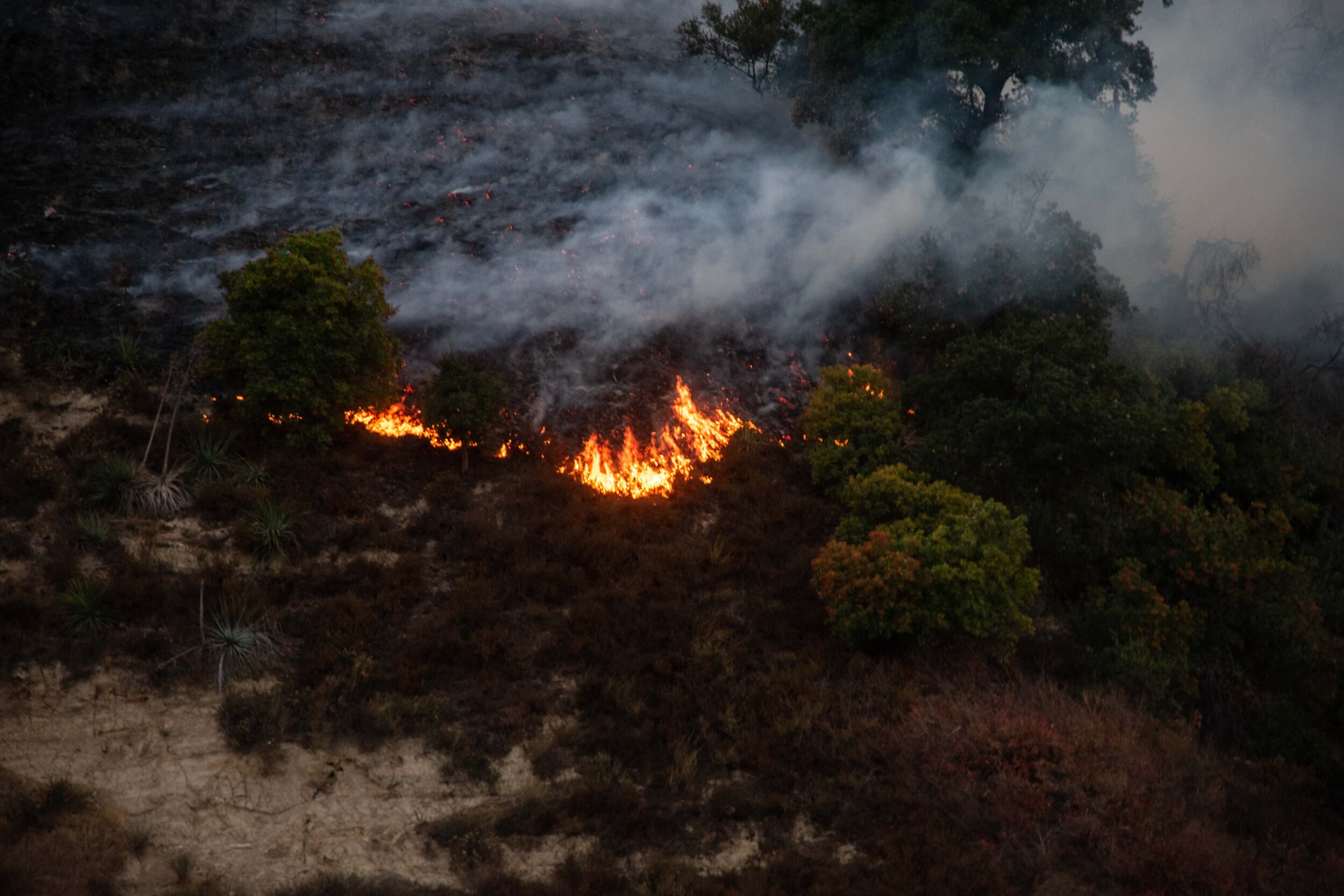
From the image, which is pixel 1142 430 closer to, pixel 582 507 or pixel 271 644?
pixel 582 507

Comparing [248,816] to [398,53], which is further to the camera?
[398,53]

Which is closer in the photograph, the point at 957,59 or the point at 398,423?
the point at 398,423

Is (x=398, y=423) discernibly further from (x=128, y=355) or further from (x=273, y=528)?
(x=128, y=355)

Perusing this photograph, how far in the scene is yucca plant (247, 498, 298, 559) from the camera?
13969 millimetres

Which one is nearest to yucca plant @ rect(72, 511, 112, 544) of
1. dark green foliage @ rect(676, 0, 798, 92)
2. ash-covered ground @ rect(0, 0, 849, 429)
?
ash-covered ground @ rect(0, 0, 849, 429)

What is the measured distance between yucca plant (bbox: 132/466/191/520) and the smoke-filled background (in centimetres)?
439

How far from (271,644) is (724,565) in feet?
22.0

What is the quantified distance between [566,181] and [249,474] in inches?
415

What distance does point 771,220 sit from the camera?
886 inches

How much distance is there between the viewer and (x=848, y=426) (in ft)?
58.2

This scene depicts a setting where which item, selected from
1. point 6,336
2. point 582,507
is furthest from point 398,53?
point 582,507

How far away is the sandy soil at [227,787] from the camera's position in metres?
10.6

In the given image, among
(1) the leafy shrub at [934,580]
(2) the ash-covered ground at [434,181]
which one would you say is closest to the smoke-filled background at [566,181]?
(2) the ash-covered ground at [434,181]

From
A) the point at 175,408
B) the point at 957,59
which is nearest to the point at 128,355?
the point at 175,408
